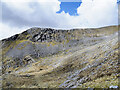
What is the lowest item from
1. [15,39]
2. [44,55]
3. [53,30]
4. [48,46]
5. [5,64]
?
[5,64]

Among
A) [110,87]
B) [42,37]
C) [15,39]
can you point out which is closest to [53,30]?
[42,37]

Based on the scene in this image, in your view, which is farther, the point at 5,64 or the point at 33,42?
the point at 33,42

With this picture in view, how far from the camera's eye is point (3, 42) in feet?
402

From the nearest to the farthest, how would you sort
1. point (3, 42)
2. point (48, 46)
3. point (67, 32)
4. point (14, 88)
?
1. point (14, 88)
2. point (48, 46)
3. point (67, 32)
4. point (3, 42)

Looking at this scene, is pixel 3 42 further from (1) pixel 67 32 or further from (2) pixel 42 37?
(1) pixel 67 32

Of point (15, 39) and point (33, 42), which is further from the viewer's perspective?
point (15, 39)

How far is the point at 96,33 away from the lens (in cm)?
10238

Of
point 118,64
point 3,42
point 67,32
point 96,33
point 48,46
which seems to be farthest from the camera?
point 3,42

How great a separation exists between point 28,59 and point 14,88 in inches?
2184

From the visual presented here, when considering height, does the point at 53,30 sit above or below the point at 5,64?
above

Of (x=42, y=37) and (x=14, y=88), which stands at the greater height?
(x=42, y=37)

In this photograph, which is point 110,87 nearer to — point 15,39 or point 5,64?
point 5,64

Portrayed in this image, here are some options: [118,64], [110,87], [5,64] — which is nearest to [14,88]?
[110,87]

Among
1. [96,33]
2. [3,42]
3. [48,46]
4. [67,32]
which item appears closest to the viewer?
[48,46]
